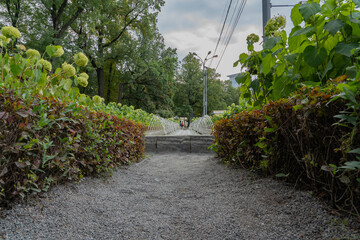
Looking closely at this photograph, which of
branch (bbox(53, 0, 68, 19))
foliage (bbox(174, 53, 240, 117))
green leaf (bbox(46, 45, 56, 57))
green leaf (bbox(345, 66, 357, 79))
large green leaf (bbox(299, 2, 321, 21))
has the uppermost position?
branch (bbox(53, 0, 68, 19))

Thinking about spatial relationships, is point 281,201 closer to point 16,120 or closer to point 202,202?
point 202,202

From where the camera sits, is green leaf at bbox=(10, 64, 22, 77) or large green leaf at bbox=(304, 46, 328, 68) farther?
green leaf at bbox=(10, 64, 22, 77)

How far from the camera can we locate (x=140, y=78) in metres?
22.2

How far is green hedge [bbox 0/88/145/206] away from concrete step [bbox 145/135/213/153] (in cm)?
455

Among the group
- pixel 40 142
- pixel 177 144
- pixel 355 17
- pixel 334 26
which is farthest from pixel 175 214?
pixel 177 144

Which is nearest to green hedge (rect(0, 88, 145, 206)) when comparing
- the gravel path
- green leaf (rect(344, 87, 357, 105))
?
the gravel path

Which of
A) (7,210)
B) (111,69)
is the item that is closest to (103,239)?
(7,210)

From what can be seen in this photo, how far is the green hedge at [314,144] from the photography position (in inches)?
58.6

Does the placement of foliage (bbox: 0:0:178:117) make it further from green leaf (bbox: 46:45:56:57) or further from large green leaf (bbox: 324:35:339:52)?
large green leaf (bbox: 324:35:339:52)

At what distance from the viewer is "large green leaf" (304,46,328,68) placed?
1.93 m

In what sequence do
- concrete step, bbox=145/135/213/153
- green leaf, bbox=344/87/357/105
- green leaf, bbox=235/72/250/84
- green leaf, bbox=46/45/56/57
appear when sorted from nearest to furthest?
green leaf, bbox=344/87/357/105, green leaf, bbox=46/45/56/57, green leaf, bbox=235/72/250/84, concrete step, bbox=145/135/213/153

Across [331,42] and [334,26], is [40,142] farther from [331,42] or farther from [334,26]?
[331,42]

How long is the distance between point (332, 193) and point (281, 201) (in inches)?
20.8

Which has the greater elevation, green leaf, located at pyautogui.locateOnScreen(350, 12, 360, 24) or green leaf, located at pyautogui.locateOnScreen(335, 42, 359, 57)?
green leaf, located at pyautogui.locateOnScreen(350, 12, 360, 24)
